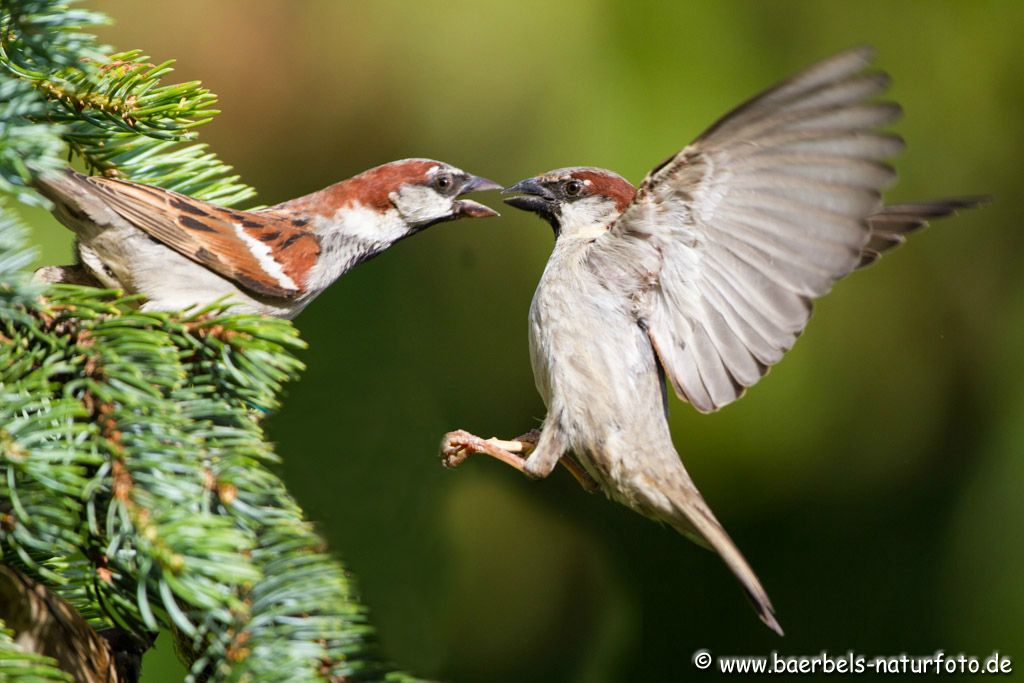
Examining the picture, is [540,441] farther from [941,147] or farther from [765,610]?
[941,147]

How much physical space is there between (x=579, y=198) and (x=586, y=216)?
5 cm

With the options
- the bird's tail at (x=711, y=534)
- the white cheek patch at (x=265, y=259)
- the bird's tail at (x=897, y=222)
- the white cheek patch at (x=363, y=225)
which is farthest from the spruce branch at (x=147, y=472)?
the bird's tail at (x=897, y=222)

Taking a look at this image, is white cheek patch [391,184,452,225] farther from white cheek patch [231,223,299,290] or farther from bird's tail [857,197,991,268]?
bird's tail [857,197,991,268]

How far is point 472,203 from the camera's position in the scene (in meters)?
2.38

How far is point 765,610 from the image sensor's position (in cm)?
166

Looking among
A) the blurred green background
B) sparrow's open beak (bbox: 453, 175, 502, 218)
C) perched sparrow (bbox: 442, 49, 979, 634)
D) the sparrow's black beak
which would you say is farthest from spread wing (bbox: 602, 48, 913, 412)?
the blurred green background

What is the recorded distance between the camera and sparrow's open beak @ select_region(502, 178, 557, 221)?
2.26 metres

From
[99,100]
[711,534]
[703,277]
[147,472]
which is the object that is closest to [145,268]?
[99,100]

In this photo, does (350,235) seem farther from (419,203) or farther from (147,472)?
(147,472)

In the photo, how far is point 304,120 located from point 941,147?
6.10ft

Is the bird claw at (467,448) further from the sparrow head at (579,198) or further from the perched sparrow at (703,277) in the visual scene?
the sparrow head at (579,198)

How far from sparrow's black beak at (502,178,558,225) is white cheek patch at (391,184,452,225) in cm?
16

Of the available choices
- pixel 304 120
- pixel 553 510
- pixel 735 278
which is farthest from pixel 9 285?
pixel 553 510

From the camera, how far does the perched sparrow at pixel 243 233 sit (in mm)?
1792
